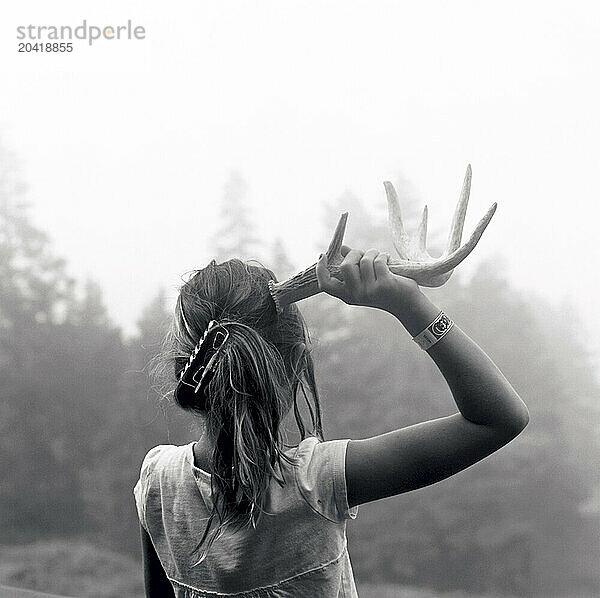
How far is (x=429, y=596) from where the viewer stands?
1.73 m

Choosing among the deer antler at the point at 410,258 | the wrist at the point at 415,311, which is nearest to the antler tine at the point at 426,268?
the deer antler at the point at 410,258

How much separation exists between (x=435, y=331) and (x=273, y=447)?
18cm

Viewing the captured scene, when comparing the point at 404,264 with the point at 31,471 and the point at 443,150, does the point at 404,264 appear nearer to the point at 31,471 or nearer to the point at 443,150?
the point at 443,150

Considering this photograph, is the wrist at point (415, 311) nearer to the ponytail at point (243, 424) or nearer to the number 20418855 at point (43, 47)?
the ponytail at point (243, 424)

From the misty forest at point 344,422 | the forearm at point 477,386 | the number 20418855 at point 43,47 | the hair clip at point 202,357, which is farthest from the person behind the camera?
the number 20418855 at point 43,47

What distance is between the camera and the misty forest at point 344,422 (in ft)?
5.60

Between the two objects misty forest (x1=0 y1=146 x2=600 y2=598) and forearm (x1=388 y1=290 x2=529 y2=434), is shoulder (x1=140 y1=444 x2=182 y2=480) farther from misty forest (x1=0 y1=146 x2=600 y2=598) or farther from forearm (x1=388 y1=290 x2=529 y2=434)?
misty forest (x1=0 y1=146 x2=600 y2=598)

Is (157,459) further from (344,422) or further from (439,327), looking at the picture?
(344,422)

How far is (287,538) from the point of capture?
729 mm

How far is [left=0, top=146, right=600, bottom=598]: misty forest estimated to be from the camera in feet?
5.60

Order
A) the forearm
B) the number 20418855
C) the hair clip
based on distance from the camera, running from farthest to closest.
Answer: the number 20418855, the hair clip, the forearm

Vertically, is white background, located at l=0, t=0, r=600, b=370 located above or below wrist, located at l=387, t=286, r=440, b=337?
above

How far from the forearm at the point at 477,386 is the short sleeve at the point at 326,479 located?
0.38ft

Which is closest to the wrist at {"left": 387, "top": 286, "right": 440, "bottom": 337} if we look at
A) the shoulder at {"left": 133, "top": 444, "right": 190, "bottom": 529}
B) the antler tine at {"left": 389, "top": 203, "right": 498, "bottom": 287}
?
the antler tine at {"left": 389, "top": 203, "right": 498, "bottom": 287}
